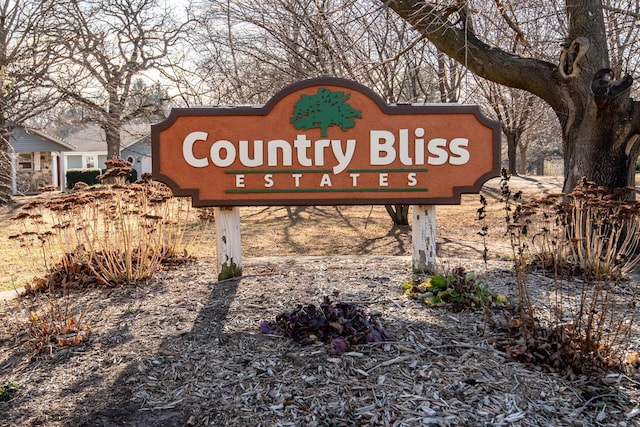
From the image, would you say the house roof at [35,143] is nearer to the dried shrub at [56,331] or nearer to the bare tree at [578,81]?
the bare tree at [578,81]

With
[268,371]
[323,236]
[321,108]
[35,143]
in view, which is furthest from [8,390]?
[35,143]

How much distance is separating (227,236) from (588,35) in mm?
4684

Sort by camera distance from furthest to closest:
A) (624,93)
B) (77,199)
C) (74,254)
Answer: (624,93) < (74,254) < (77,199)

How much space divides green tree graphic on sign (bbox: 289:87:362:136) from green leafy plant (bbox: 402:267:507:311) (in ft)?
4.87

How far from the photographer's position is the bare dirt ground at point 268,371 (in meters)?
2.75

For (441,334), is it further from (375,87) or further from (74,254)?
(375,87)

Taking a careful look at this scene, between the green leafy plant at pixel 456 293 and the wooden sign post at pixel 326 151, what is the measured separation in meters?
0.83

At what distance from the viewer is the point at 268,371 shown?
122 inches

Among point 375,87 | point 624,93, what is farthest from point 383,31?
point 624,93

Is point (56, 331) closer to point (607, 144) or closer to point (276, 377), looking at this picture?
point (276, 377)

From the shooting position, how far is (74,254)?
536 centimetres

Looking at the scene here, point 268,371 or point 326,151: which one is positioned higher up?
point 326,151

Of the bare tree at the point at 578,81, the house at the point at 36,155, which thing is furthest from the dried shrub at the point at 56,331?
the house at the point at 36,155

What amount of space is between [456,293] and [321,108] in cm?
189
